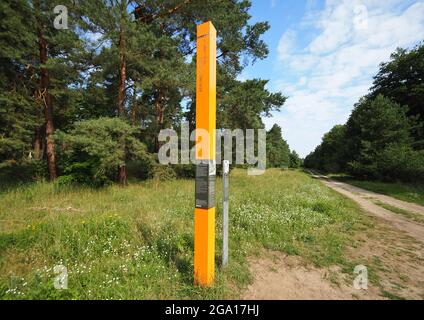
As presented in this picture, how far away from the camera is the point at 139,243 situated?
13.9ft

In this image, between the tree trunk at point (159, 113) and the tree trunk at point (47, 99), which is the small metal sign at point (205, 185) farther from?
the tree trunk at point (47, 99)

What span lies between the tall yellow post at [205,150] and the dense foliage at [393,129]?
922 inches

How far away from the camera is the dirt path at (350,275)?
3.07m

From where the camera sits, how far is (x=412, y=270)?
3873 mm

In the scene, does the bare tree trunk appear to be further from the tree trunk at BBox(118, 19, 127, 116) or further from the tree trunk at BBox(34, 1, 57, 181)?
the tree trunk at BBox(34, 1, 57, 181)

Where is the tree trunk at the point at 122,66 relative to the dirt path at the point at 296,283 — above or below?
above

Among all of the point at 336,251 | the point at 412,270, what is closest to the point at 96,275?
the point at 336,251

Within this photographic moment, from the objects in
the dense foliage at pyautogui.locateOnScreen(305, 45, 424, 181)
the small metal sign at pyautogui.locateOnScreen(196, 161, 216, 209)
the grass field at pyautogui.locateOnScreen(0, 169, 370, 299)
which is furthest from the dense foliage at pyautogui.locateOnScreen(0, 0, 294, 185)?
the dense foliage at pyautogui.locateOnScreen(305, 45, 424, 181)

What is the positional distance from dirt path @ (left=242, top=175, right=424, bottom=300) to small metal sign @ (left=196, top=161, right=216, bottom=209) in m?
1.51

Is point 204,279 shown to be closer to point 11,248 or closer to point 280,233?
point 280,233

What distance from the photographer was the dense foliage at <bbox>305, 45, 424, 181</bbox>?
63.0ft

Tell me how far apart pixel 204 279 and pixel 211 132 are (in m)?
2.18

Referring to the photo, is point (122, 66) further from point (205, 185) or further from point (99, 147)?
point (205, 185)

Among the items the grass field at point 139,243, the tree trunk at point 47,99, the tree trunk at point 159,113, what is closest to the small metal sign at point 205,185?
the grass field at point 139,243
